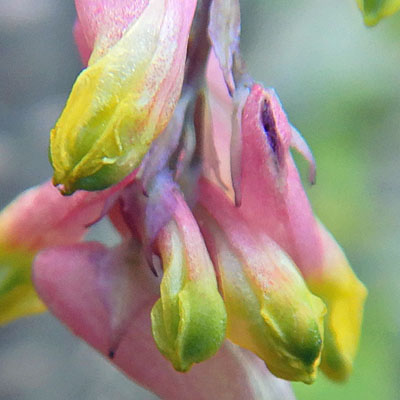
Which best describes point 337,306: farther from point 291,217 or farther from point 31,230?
point 31,230

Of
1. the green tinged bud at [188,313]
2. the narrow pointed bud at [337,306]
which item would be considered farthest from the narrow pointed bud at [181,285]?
the narrow pointed bud at [337,306]

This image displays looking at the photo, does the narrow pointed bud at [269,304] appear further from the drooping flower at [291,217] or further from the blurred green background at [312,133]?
the blurred green background at [312,133]

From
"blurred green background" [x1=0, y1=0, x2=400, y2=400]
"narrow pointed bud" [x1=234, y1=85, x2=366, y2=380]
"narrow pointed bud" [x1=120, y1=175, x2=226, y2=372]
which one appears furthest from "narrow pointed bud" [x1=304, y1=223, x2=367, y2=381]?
"blurred green background" [x1=0, y1=0, x2=400, y2=400]

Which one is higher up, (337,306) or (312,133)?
(337,306)

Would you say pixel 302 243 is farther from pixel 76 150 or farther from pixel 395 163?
pixel 395 163

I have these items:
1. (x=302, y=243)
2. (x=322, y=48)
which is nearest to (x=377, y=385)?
(x=322, y=48)

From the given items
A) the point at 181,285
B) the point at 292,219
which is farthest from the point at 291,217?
the point at 181,285
